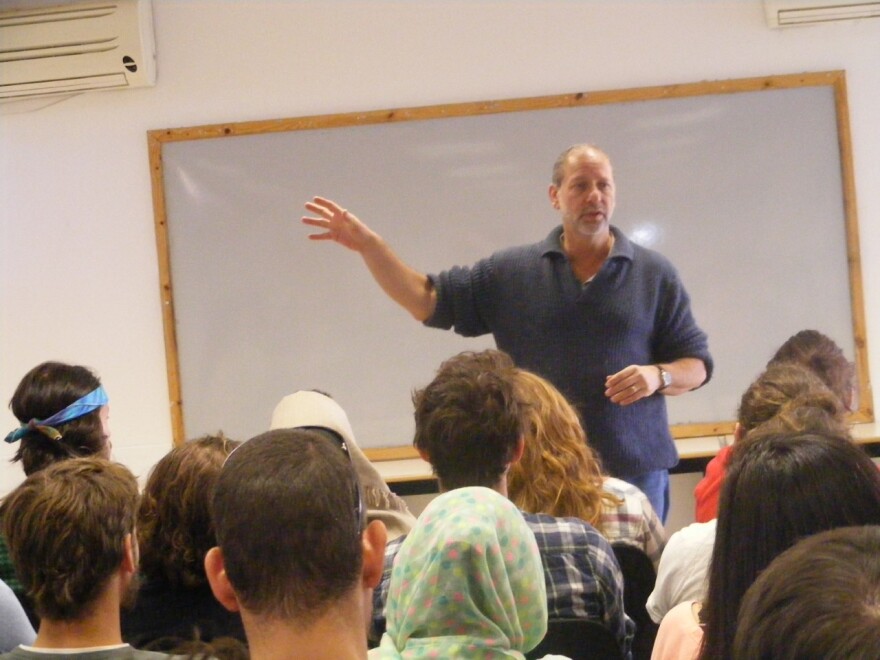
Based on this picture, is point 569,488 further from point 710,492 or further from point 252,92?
point 252,92

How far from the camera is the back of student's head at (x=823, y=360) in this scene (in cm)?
284

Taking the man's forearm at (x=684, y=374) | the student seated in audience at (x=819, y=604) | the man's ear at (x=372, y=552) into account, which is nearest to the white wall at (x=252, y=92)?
the man's forearm at (x=684, y=374)

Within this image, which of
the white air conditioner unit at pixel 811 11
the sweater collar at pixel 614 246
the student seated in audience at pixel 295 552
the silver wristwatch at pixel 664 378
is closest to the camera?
the student seated in audience at pixel 295 552

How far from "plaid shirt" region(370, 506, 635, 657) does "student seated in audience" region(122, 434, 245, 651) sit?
311 mm

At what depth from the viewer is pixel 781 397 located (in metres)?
2.12

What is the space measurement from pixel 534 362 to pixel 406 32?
6.56ft

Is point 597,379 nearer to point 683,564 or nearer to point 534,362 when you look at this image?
point 534,362

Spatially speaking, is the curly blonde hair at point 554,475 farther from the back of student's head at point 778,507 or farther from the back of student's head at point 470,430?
the back of student's head at point 778,507

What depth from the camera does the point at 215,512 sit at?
99 centimetres

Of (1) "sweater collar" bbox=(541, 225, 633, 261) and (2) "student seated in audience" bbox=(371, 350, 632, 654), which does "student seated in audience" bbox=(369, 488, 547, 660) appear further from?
(1) "sweater collar" bbox=(541, 225, 633, 261)

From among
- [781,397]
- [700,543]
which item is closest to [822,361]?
[781,397]

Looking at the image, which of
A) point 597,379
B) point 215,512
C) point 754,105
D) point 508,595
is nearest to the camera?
point 215,512

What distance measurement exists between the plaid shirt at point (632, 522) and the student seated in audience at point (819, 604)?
4.26 feet

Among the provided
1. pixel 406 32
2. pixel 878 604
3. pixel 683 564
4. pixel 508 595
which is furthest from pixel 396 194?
pixel 878 604
